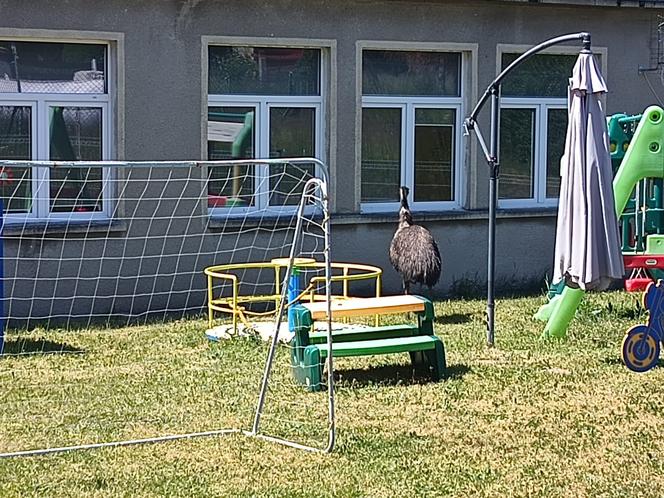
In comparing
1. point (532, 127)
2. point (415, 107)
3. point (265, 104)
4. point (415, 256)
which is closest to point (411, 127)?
point (415, 107)

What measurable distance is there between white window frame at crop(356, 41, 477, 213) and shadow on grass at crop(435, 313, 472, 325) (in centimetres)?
203

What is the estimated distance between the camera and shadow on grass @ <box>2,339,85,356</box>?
1137 centimetres

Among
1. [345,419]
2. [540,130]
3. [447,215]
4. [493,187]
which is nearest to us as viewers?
[345,419]

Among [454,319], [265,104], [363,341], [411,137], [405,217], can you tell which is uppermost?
[265,104]

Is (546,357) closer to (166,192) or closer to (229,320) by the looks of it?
(229,320)

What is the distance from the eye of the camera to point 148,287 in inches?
546

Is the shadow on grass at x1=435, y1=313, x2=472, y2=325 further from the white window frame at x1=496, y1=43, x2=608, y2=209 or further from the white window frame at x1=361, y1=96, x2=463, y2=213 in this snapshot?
the white window frame at x1=496, y1=43, x2=608, y2=209

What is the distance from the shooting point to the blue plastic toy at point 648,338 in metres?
10.2

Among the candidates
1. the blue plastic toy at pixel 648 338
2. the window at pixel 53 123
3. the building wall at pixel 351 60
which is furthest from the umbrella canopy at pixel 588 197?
the window at pixel 53 123

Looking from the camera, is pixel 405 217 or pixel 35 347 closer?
pixel 35 347

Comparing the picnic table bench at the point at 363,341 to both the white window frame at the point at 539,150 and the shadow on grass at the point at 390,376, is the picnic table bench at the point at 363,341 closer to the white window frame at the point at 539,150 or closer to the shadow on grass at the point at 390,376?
the shadow on grass at the point at 390,376

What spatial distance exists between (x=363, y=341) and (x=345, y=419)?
4.77 ft

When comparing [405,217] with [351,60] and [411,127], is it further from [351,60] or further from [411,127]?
[351,60]

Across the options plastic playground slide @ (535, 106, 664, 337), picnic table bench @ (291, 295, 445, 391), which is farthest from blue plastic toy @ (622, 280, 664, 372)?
plastic playground slide @ (535, 106, 664, 337)
